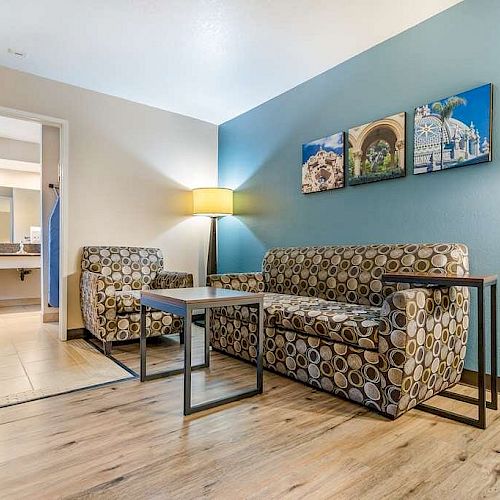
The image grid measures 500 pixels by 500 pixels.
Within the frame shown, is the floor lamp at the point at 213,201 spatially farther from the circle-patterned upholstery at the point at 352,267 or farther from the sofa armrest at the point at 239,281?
the sofa armrest at the point at 239,281

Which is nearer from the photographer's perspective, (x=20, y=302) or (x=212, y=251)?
(x=212, y=251)

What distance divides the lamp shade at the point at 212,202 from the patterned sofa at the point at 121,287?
2.10 feet

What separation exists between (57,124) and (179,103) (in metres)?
1.19

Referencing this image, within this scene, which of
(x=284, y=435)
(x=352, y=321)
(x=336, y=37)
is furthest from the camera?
(x=336, y=37)

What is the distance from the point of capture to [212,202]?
3.85m

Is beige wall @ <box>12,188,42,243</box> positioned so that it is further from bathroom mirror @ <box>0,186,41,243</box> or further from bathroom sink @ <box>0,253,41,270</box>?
bathroom sink @ <box>0,253,41,270</box>

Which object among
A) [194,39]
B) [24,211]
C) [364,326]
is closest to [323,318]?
[364,326]

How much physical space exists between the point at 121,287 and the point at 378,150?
2.47m

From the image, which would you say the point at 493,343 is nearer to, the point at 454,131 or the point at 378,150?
the point at 454,131

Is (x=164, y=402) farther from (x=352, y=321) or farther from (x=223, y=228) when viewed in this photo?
(x=223, y=228)

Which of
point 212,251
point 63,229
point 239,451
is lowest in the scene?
point 239,451

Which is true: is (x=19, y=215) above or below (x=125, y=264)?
above

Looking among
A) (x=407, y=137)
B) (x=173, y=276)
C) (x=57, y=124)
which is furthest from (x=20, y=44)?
(x=407, y=137)

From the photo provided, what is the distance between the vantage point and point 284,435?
1.60 m
